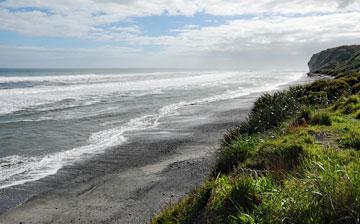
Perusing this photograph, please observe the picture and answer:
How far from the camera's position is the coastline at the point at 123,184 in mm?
9852

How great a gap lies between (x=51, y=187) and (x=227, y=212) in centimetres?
777

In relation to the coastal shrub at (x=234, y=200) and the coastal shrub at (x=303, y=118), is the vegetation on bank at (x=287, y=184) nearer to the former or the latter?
the coastal shrub at (x=234, y=200)

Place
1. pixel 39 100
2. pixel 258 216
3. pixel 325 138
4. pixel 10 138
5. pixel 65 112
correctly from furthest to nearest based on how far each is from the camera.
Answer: pixel 39 100
pixel 65 112
pixel 10 138
pixel 325 138
pixel 258 216

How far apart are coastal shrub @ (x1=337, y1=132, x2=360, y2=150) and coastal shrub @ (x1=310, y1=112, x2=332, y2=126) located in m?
2.39

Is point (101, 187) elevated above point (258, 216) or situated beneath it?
situated beneath

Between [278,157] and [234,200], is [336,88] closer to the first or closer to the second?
[278,157]

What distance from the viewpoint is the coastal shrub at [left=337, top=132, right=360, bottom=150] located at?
918 centimetres

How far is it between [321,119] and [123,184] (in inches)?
235

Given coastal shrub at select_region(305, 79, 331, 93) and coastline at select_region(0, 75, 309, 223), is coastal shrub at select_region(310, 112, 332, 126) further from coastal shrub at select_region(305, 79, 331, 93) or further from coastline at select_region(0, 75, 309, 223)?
coastal shrub at select_region(305, 79, 331, 93)

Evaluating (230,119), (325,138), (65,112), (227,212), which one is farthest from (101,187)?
(65,112)

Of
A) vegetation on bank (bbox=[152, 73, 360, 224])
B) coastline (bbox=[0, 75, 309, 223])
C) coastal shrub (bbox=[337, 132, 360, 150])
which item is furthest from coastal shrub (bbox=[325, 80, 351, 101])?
coastal shrub (bbox=[337, 132, 360, 150])

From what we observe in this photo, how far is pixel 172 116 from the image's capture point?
87.9 feet

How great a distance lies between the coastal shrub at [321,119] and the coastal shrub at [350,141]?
239 centimetres

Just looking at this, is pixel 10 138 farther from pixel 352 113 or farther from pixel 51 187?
pixel 352 113
